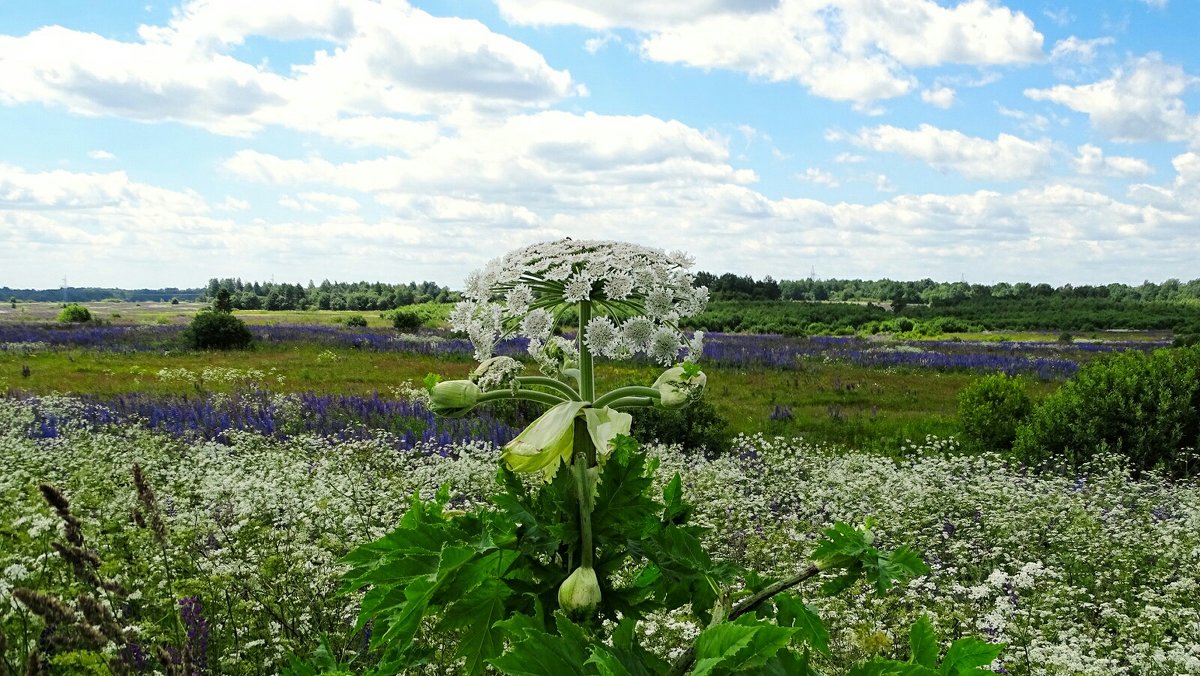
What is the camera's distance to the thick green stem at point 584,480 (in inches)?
57.4

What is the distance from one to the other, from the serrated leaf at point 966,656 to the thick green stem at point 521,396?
91 cm

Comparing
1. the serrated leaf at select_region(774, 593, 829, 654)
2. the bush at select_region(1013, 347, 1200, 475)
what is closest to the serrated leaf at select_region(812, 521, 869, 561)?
the serrated leaf at select_region(774, 593, 829, 654)

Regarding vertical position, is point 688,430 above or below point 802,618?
below

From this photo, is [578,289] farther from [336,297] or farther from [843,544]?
[336,297]

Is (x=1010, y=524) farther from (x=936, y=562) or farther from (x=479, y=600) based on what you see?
(x=479, y=600)

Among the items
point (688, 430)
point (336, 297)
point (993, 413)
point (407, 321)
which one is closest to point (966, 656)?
point (688, 430)

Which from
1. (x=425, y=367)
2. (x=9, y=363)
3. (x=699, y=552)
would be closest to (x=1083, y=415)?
(x=699, y=552)

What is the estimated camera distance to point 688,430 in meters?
11.5

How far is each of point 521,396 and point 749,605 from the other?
1.99ft

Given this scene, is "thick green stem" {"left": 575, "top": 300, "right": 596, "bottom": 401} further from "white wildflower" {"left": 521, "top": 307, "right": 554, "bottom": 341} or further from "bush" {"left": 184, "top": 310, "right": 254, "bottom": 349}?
"bush" {"left": 184, "top": 310, "right": 254, "bottom": 349}

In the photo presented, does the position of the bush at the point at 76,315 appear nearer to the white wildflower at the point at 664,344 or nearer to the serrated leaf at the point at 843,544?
the white wildflower at the point at 664,344

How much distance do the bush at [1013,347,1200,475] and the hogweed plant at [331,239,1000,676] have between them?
411 inches

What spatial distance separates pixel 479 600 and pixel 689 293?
811 millimetres

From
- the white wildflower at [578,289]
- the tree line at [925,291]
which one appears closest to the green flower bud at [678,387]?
the white wildflower at [578,289]
